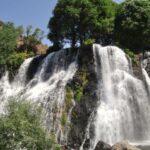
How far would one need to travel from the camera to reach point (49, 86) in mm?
45188

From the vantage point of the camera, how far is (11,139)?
25.4m

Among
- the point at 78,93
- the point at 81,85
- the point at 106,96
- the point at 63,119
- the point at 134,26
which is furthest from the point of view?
the point at 134,26

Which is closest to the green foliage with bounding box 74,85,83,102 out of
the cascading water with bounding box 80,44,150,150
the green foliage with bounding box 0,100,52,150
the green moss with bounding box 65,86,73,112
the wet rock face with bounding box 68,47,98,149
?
the wet rock face with bounding box 68,47,98,149

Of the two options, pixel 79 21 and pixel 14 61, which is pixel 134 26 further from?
pixel 14 61

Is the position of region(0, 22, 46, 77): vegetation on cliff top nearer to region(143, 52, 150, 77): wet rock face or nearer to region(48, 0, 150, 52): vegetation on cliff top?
region(48, 0, 150, 52): vegetation on cliff top

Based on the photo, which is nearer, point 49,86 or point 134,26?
point 49,86

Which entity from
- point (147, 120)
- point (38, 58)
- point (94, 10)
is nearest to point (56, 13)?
point (94, 10)

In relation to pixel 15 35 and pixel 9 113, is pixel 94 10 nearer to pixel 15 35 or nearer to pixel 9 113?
pixel 15 35

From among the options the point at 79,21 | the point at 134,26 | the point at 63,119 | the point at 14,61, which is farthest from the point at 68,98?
the point at 79,21

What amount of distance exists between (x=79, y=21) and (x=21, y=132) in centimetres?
3530

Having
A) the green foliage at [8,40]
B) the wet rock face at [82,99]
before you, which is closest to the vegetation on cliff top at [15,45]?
the green foliage at [8,40]

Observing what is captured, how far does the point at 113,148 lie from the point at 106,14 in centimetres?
3458

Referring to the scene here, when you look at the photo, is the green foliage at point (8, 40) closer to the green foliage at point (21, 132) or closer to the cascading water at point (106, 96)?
the cascading water at point (106, 96)

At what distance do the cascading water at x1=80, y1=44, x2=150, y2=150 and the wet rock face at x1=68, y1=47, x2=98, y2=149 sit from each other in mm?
534
